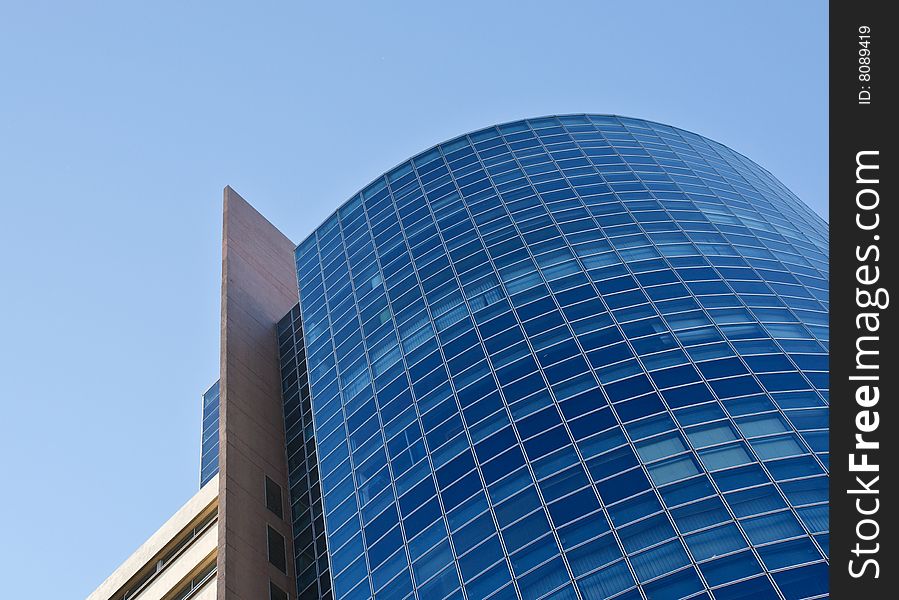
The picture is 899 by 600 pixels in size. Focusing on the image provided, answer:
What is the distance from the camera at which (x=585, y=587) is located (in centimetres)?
3722

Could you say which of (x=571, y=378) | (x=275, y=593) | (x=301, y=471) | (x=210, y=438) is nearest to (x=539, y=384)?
(x=571, y=378)

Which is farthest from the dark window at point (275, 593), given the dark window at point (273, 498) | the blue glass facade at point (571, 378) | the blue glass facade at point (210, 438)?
Answer: the blue glass facade at point (210, 438)

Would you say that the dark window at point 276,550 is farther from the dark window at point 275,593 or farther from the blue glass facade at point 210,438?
the blue glass facade at point 210,438

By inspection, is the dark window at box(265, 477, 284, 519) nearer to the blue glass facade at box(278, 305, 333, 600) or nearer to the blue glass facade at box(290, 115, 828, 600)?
the blue glass facade at box(278, 305, 333, 600)

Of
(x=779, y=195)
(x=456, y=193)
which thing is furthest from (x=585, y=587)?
(x=779, y=195)

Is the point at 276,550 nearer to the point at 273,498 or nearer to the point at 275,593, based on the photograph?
the point at 275,593

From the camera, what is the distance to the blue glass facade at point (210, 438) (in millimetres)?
91500

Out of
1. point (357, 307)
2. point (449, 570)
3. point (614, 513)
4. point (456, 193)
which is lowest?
point (449, 570)

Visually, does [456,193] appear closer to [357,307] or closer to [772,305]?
[357,307]

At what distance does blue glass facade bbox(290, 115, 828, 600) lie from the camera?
38.6 m

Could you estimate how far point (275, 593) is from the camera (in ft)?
166

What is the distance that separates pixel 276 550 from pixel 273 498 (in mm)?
4066
